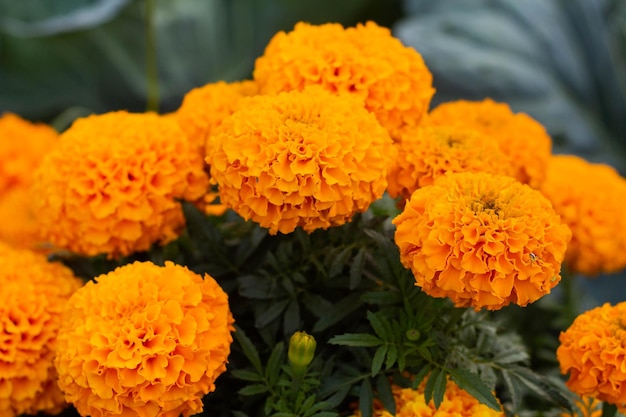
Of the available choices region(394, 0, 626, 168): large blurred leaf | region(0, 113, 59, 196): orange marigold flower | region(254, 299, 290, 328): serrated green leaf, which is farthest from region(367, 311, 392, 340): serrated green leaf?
region(394, 0, 626, 168): large blurred leaf

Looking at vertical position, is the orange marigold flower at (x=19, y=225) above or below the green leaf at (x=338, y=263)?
below

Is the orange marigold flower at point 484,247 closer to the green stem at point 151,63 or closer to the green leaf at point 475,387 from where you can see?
the green leaf at point 475,387

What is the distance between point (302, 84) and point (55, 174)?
29 cm

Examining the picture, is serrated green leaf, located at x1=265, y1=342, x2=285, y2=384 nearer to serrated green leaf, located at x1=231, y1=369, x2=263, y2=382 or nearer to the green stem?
serrated green leaf, located at x1=231, y1=369, x2=263, y2=382

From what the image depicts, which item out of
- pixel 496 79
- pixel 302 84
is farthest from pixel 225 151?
pixel 496 79

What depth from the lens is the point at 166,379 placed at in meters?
0.73

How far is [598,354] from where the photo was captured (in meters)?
0.79

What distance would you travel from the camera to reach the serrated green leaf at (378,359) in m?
0.77

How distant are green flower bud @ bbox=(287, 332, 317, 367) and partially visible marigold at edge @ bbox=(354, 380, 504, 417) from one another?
0.11 meters

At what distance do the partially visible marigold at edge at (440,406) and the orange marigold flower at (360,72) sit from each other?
10.9 inches

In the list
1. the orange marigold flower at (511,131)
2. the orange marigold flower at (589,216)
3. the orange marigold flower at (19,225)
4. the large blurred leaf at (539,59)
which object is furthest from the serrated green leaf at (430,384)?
the large blurred leaf at (539,59)

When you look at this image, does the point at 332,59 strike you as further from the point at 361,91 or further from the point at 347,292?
the point at 347,292

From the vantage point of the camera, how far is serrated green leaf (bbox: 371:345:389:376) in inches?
30.5

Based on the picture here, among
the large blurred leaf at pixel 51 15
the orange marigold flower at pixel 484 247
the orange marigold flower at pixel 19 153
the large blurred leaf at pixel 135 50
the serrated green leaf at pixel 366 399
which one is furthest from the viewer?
the large blurred leaf at pixel 135 50
